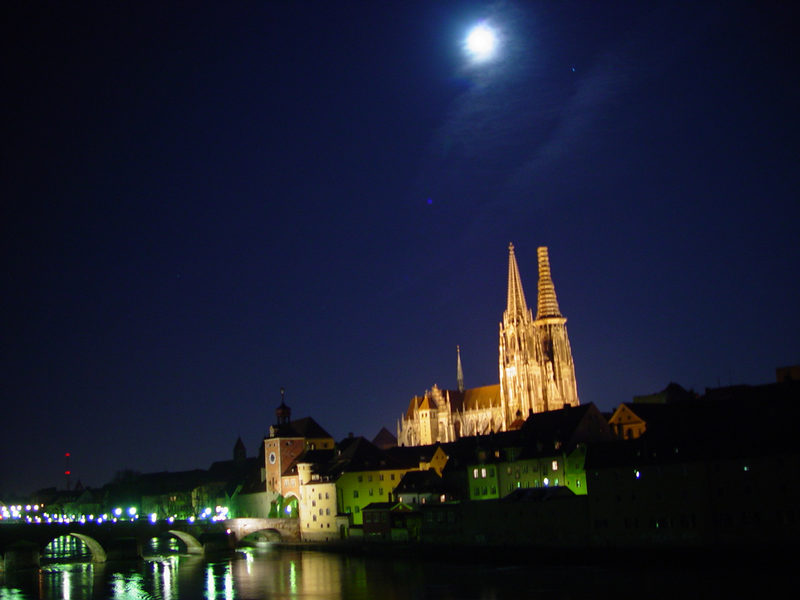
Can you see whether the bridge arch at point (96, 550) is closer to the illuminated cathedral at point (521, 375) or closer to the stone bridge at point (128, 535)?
the stone bridge at point (128, 535)

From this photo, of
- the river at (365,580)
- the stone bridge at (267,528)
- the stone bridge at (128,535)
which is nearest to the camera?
the river at (365,580)

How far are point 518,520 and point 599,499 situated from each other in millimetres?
7365

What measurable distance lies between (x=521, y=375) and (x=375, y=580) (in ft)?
326

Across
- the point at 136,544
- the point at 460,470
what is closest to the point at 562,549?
the point at 460,470

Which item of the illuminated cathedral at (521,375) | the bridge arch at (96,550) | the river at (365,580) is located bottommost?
the river at (365,580)

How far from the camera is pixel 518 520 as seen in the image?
73250 millimetres

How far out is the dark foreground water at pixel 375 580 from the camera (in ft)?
173

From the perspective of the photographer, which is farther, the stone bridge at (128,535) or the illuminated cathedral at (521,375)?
the illuminated cathedral at (521,375)

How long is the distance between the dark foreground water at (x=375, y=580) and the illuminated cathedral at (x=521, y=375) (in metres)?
76.3

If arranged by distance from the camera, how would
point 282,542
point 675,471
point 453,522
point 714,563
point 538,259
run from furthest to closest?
point 538,259 → point 282,542 → point 453,522 → point 675,471 → point 714,563

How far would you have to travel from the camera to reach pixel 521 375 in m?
163

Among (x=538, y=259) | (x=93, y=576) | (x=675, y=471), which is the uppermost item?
(x=538, y=259)

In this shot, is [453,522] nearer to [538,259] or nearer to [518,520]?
[518,520]

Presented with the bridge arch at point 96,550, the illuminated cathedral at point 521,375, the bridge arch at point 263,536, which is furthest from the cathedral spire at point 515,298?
the bridge arch at point 96,550
